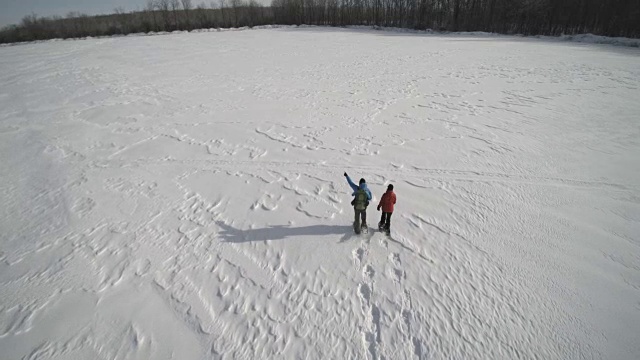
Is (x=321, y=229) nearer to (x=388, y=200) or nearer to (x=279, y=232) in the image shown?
(x=279, y=232)

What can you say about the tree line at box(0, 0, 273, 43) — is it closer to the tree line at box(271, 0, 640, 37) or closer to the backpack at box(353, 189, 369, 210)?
the tree line at box(271, 0, 640, 37)

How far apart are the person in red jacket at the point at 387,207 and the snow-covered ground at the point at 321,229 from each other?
22 centimetres

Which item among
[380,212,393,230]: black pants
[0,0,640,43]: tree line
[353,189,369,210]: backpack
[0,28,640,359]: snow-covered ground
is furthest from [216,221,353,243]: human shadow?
[0,0,640,43]: tree line

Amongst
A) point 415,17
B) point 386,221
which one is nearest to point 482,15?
point 415,17

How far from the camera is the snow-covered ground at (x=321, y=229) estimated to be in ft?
11.6

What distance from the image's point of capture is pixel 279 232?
507 cm

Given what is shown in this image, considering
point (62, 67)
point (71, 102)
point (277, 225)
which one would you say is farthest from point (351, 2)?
point (277, 225)

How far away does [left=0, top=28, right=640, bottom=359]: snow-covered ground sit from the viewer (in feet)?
11.6

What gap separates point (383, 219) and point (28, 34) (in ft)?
174

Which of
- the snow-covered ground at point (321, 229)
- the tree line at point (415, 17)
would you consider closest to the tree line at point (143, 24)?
the tree line at point (415, 17)

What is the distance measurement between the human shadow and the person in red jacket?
0.58 metres

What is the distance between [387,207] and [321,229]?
4.13ft

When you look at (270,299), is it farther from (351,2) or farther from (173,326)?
(351,2)

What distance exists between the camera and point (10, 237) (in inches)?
204
